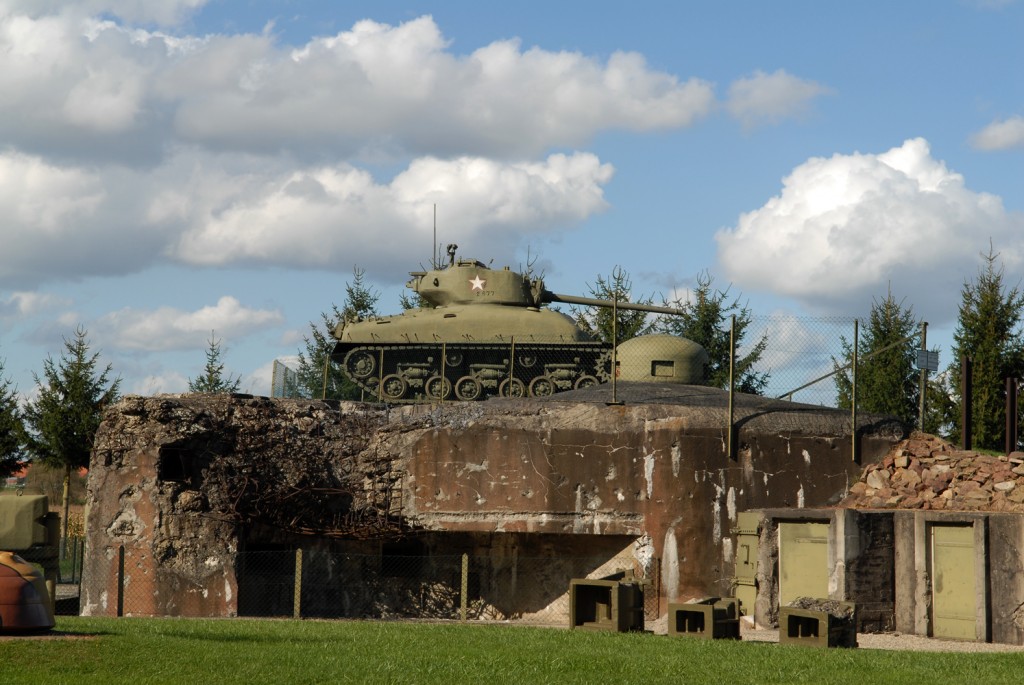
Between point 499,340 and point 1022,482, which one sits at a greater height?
point 499,340

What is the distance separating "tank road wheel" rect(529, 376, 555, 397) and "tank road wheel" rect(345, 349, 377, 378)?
12.3ft

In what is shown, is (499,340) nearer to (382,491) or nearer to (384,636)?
(382,491)

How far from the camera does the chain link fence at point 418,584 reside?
21.4 meters

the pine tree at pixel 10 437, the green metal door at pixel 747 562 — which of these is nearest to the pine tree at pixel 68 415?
the pine tree at pixel 10 437

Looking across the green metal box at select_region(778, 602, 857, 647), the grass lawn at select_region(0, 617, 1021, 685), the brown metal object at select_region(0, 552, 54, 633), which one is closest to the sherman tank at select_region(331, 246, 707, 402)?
the green metal box at select_region(778, 602, 857, 647)

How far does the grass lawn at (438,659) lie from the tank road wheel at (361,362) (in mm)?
13914

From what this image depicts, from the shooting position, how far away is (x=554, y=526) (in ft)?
70.3

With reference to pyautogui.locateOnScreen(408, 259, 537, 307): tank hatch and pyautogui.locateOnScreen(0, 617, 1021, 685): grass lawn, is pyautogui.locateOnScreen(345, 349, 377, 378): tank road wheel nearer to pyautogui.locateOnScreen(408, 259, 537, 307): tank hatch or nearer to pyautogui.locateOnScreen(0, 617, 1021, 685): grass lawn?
pyautogui.locateOnScreen(408, 259, 537, 307): tank hatch

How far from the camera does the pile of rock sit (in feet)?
62.8

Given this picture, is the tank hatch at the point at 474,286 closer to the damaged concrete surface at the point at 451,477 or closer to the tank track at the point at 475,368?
the tank track at the point at 475,368

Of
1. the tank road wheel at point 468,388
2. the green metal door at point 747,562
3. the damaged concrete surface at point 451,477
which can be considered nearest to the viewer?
the green metal door at point 747,562

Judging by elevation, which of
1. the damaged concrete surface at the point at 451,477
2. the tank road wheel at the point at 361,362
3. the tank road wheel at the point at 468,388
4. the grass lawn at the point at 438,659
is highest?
the tank road wheel at the point at 361,362

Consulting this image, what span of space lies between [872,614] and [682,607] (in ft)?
13.3

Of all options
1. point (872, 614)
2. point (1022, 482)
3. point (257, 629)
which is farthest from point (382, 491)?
point (1022, 482)
